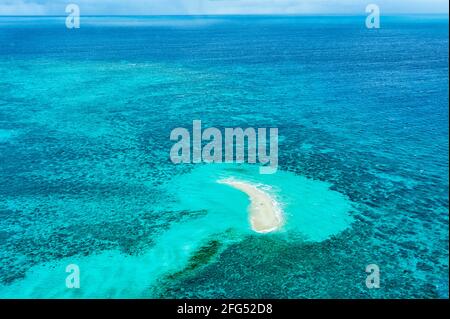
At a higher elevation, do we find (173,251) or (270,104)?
(270,104)

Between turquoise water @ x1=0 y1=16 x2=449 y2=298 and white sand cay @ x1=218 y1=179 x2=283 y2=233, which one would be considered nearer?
turquoise water @ x1=0 y1=16 x2=449 y2=298

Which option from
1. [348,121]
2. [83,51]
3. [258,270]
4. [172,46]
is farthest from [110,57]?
[258,270]

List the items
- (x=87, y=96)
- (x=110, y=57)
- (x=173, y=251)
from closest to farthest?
1. (x=173, y=251)
2. (x=87, y=96)
3. (x=110, y=57)

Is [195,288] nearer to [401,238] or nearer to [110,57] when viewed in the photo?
[401,238]

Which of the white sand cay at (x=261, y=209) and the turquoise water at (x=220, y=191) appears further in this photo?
the white sand cay at (x=261, y=209)
